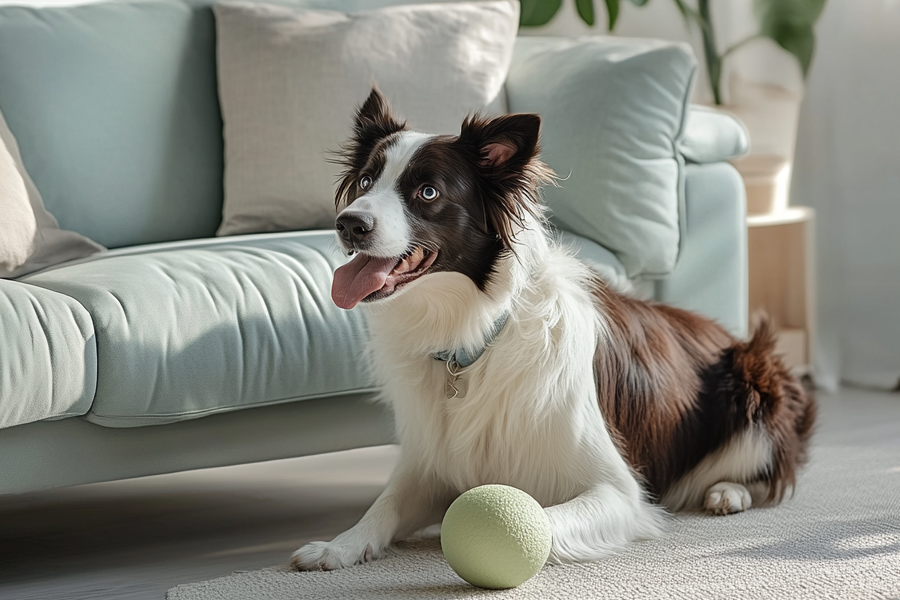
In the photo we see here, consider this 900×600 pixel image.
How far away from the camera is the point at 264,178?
103 inches

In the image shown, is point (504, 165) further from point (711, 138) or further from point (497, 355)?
point (711, 138)

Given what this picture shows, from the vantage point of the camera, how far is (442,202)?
1.71 meters

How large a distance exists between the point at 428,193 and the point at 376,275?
165mm

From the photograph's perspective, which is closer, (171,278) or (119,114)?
(171,278)

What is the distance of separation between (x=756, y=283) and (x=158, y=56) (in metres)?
2.42

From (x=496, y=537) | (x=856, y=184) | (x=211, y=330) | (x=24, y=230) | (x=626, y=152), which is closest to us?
(x=496, y=537)

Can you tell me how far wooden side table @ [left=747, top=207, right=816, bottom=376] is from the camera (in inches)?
149

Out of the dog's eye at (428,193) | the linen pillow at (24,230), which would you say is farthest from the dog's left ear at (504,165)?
the linen pillow at (24,230)

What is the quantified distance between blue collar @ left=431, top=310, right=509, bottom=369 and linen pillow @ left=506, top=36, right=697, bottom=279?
748mm

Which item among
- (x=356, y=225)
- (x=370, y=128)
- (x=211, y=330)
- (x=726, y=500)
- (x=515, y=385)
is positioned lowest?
(x=726, y=500)

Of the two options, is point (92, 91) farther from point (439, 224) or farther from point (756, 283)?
point (756, 283)

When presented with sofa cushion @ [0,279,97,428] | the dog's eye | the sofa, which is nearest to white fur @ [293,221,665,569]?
the dog's eye

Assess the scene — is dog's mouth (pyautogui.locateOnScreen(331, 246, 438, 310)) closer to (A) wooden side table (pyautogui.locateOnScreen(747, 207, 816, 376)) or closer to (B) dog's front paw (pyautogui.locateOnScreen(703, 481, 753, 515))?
(B) dog's front paw (pyautogui.locateOnScreen(703, 481, 753, 515))

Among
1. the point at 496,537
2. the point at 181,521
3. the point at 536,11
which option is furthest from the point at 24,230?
the point at 536,11
